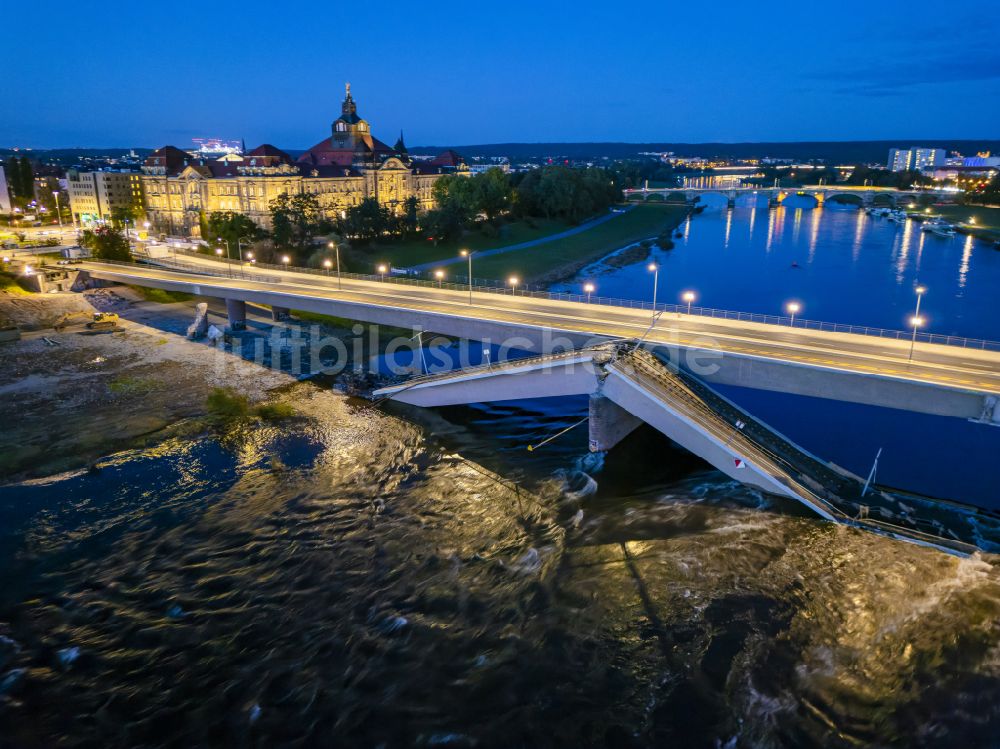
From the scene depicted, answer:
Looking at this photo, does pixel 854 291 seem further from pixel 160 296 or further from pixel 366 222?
pixel 160 296

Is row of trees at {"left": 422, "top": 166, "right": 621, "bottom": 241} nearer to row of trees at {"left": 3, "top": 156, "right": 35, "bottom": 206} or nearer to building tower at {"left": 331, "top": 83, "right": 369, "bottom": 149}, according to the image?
building tower at {"left": 331, "top": 83, "right": 369, "bottom": 149}

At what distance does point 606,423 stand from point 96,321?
1823 inches

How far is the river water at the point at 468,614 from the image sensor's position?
1848 centimetres

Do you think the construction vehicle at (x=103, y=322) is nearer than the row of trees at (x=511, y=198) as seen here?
Yes

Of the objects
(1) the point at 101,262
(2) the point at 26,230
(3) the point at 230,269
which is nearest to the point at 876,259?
(3) the point at 230,269

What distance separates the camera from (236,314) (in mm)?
58438

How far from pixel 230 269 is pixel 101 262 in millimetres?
20715

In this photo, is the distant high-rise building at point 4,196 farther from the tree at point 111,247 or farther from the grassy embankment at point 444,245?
the grassy embankment at point 444,245

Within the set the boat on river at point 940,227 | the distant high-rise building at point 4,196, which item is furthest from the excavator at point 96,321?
the boat on river at point 940,227

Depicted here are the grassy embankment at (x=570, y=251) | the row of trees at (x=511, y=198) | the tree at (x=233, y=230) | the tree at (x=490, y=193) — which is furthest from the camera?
the tree at (x=490, y=193)

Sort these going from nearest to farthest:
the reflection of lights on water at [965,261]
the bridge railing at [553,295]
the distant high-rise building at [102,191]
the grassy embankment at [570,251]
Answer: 1. the bridge railing at [553,295]
2. the reflection of lights on water at [965,261]
3. the grassy embankment at [570,251]
4. the distant high-rise building at [102,191]

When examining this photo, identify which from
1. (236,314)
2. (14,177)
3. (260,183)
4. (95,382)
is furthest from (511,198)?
(14,177)

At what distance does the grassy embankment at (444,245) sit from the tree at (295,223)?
315 inches

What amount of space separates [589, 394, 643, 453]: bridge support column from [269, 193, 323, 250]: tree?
61382mm
